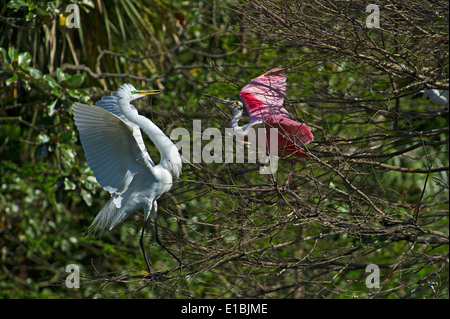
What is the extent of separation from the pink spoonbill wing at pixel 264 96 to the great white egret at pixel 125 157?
628mm

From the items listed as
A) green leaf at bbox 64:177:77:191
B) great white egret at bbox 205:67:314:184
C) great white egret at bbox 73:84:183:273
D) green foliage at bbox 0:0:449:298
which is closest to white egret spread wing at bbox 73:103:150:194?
great white egret at bbox 73:84:183:273

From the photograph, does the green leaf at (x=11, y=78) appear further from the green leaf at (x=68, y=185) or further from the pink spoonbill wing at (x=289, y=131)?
the pink spoonbill wing at (x=289, y=131)

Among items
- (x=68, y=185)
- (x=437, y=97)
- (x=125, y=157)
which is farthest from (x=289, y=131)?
(x=68, y=185)

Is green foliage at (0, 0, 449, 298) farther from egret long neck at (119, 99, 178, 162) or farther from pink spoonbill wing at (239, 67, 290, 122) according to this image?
egret long neck at (119, 99, 178, 162)

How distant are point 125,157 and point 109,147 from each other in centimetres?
10

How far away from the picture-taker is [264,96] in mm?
3621

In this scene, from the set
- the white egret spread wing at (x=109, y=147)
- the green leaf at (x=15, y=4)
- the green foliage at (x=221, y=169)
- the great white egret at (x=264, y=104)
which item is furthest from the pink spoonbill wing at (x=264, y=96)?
the green leaf at (x=15, y=4)

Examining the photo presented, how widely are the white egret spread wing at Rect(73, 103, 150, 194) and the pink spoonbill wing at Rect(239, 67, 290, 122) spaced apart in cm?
81

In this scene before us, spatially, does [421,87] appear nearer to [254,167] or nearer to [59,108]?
[254,167]

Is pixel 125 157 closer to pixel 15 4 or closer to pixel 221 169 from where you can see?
pixel 221 169

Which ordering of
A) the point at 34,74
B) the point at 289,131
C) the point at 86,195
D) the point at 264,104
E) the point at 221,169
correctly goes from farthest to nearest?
the point at 86,195
the point at 34,74
the point at 221,169
the point at 264,104
the point at 289,131

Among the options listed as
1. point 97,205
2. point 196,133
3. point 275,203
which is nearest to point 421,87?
point 275,203

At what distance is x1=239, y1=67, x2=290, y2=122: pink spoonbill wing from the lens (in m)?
3.55
